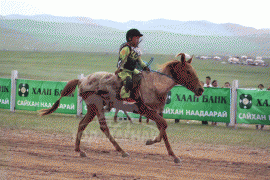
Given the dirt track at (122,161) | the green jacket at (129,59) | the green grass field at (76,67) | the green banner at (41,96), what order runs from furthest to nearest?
the green grass field at (76,67) → the green banner at (41,96) → the green jacket at (129,59) → the dirt track at (122,161)

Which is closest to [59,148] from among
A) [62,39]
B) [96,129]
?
[96,129]

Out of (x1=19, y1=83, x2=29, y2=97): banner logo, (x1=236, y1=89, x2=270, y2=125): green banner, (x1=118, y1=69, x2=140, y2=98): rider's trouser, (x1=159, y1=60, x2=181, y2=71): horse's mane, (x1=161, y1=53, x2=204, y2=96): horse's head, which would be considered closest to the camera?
(x1=118, y1=69, x2=140, y2=98): rider's trouser

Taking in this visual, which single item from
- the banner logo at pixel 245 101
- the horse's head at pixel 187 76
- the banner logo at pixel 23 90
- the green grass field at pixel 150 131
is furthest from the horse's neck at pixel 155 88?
the banner logo at pixel 23 90

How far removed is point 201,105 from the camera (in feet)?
47.5

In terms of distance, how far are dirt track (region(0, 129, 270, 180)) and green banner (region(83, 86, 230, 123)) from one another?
4632 mm

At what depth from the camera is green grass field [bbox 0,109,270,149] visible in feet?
35.9

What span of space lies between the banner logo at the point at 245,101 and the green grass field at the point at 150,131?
93 cm

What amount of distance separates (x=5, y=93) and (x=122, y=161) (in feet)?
39.5

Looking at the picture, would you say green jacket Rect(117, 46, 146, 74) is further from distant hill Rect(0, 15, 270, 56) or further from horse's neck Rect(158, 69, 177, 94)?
distant hill Rect(0, 15, 270, 56)

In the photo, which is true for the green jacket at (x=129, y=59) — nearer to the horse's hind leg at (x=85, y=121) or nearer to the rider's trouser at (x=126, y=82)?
the rider's trouser at (x=126, y=82)

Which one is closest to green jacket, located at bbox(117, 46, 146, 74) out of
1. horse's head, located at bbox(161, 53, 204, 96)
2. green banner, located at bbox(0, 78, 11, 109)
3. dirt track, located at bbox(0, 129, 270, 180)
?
horse's head, located at bbox(161, 53, 204, 96)

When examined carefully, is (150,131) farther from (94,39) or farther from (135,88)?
(94,39)

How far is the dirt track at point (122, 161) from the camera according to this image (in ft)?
20.8

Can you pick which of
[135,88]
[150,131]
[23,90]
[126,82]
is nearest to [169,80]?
[135,88]
